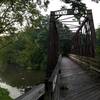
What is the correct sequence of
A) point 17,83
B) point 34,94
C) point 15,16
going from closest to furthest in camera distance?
point 34,94
point 15,16
point 17,83

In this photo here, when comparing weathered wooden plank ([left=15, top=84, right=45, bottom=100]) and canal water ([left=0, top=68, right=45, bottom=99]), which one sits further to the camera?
canal water ([left=0, top=68, right=45, bottom=99])

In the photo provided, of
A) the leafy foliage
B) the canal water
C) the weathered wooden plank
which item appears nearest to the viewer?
the weathered wooden plank

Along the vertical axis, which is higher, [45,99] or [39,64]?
[45,99]

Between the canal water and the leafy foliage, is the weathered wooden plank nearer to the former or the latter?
the leafy foliage

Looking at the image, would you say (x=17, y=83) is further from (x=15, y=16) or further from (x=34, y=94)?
(x=34, y=94)

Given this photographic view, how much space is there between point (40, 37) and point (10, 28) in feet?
125

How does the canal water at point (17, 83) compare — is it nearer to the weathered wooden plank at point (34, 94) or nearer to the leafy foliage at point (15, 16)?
the leafy foliage at point (15, 16)

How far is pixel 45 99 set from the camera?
129 inches

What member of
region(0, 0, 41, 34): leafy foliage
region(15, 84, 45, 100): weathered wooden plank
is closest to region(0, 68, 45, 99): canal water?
region(0, 0, 41, 34): leafy foliage

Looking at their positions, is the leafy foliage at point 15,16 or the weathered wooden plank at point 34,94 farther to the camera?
the leafy foliage at point 15,16

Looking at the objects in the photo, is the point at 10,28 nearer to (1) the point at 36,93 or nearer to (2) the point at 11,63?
(1) the point at 36,93

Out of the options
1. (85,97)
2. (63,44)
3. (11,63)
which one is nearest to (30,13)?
(85,97)

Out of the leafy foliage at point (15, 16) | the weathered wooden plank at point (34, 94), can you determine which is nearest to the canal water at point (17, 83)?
the leafy foliage at point (15, 16)

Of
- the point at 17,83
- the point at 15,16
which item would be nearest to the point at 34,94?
the point at 15,16
